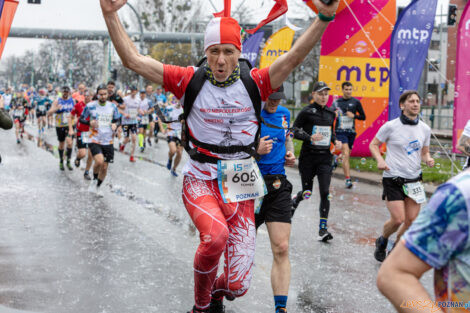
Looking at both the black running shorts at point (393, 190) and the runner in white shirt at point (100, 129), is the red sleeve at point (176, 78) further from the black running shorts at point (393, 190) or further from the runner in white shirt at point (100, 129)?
the runner in white shirt at point (100, 129)

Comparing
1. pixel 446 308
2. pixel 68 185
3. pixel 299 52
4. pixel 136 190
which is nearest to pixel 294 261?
pixel 299 52

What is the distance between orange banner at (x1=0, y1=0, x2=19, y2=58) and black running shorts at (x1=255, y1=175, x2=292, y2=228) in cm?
302

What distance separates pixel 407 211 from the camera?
21.0 ft

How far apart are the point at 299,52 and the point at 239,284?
64.8 inches

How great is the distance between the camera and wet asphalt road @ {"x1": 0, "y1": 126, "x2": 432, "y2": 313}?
5.00 meters

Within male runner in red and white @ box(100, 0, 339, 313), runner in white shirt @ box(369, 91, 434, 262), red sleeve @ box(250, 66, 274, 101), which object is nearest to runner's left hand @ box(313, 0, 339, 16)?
male runner in red and white @ box(100, 0, 339, 313)

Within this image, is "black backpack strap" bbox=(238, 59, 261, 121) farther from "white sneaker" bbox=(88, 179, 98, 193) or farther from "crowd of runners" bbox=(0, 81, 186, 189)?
"white sneaker" bbox=(88, 179, 98, 193)

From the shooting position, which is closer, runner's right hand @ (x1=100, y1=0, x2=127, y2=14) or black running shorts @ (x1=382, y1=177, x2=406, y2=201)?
runner's right hand @ (x1=100, y1=0, x2=127, y2=14)

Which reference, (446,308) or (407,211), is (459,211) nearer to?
(446,308)

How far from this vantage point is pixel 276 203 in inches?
189

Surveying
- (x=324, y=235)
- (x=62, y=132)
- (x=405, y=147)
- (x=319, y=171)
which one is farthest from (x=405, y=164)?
(x=62, y=132)

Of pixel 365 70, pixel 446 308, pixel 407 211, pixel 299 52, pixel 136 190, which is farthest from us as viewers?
pixel 365 70

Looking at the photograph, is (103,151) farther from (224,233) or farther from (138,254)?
(224,233)

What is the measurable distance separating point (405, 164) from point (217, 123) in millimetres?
3132
